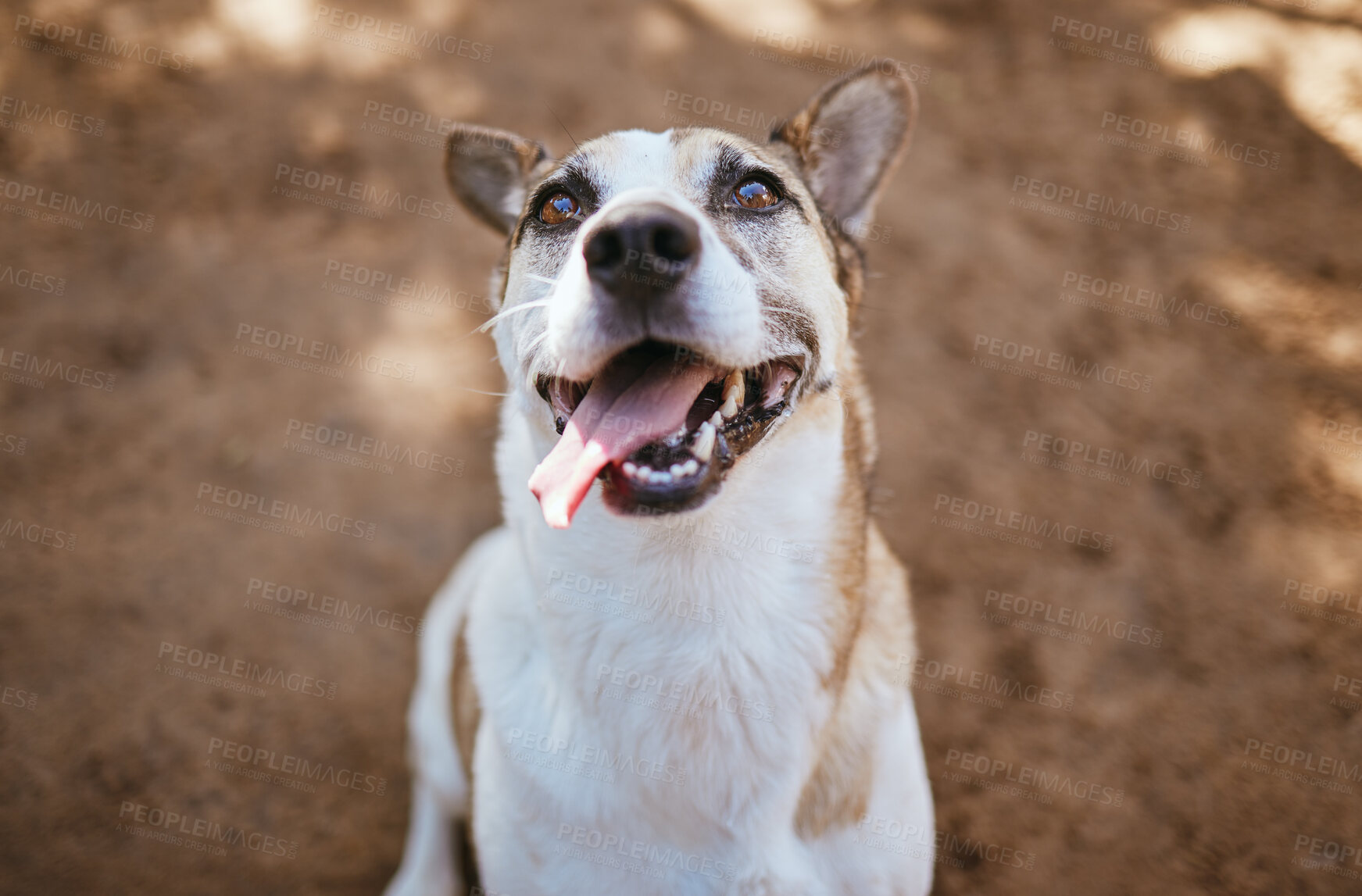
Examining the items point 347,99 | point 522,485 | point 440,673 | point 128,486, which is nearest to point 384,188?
point 347,99

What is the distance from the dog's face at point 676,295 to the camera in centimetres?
166

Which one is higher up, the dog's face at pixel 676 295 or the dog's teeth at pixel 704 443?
the dog's face at pixel 676 295

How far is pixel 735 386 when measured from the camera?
1.84 metres

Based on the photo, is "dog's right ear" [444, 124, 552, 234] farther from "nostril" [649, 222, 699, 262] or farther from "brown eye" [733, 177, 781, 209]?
"nostril" [649, 222, 699, 262]

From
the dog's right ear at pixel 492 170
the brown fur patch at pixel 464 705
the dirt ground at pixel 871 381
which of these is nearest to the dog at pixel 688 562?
the brown fur patch at pixel 464 705

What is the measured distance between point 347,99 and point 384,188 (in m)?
0.78

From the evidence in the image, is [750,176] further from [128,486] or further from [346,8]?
[346,8]

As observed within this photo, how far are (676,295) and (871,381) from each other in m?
2.77

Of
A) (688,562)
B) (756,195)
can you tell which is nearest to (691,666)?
(688,562)

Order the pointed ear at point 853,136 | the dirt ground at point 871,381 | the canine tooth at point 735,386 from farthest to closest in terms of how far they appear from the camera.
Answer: the dirt ground at point 871,381 < the pointed ear at point 853,136 < the canine tooth at point 735,386

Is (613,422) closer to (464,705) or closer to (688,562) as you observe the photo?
(688,562)

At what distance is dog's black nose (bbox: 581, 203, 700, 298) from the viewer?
162 centimetres

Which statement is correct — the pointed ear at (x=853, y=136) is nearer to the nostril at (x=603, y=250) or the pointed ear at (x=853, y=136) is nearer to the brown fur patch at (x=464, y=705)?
the nostril at (x=603, y=250)

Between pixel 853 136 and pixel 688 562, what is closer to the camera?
pixel 688 562
